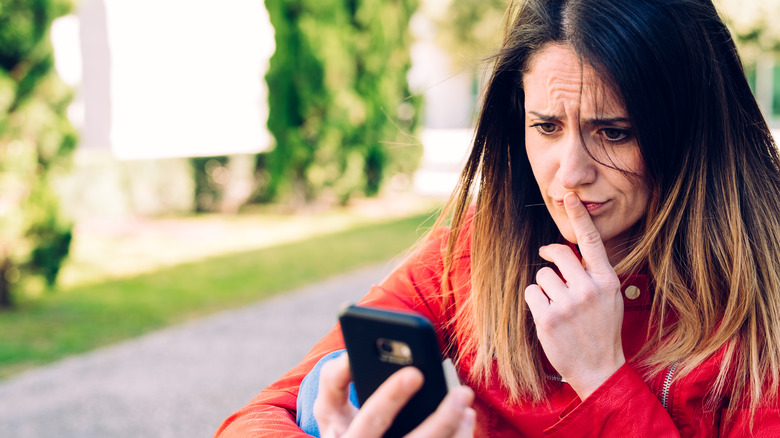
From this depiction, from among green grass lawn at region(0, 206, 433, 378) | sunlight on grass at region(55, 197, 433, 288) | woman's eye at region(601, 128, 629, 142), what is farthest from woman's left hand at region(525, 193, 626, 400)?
sunlight on grass at region(55, 197, 433, 288)

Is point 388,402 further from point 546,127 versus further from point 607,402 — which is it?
point 546,127

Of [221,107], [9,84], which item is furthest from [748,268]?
[221,107]

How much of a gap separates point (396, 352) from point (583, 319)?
60 centimetres

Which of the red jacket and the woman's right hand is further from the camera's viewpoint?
the red jacket

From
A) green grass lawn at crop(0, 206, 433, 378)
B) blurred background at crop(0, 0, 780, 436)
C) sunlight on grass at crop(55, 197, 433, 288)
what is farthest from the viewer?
sunlight on grass at crop(55, 197, 433, 288)

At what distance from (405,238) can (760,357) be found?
28.3ft

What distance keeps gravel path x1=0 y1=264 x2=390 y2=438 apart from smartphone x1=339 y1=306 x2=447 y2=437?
3.79 m

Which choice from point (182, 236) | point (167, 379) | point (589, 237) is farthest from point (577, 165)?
point (182, 236)

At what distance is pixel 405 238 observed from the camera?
33.3 ft

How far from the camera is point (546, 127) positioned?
166 centimetres

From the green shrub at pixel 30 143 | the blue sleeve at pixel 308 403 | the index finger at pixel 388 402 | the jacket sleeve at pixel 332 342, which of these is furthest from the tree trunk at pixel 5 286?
the index finger at pixel 388 402

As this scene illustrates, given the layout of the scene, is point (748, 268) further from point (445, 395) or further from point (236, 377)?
point (236, 377)

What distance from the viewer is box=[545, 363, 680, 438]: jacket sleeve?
1.48m

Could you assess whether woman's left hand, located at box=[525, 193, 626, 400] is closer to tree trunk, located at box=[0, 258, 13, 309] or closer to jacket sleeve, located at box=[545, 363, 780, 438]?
jacket sleeve, located at box=[545, 363, 780, 438]
